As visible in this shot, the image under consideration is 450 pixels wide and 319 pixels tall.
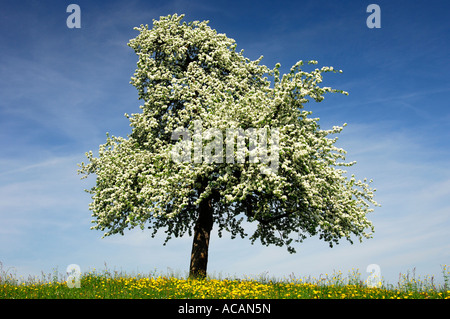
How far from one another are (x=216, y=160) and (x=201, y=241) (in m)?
6.19

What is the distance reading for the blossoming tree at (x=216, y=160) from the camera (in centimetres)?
1853

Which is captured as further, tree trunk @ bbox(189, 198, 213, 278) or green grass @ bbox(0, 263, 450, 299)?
tree trunk @ bbox(189, 198, 213, 278)

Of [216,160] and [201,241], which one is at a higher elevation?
[216,160]

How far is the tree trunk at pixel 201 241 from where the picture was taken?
21609 mm

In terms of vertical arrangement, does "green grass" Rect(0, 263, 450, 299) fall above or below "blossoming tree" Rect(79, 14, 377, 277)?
below

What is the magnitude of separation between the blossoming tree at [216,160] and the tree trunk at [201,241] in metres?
0.06

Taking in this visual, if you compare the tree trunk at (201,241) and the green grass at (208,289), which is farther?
the tree trunk at (201,241)

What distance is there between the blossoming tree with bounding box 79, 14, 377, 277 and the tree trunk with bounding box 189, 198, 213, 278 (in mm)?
61

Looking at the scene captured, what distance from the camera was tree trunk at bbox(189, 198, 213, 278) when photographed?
2161 centimetres

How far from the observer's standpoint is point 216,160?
1862 cm

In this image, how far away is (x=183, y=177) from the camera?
61.9 ft

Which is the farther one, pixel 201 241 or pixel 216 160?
pixel 201 241

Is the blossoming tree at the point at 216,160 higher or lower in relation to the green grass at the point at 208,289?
higher

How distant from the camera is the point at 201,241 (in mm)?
22391
